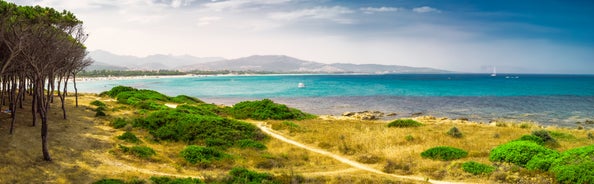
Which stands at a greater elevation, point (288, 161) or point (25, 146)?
point (25, 146)

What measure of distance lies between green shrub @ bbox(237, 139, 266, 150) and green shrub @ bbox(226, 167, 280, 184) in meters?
7.23

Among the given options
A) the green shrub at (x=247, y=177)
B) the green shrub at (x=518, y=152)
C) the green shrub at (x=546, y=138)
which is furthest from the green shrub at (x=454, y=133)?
the green shrub at (x=247, y=177)

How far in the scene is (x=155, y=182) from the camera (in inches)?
568

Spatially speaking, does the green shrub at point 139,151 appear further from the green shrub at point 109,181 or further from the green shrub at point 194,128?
the green shrub at point 194,128

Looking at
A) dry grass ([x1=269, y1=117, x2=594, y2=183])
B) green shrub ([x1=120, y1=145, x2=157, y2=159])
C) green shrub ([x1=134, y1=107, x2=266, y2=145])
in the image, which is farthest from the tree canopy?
dry grass ([x1=269, y1=117, x2=594, y2=183])

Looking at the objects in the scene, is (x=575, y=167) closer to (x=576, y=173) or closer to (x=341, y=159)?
(x=576, y=173)

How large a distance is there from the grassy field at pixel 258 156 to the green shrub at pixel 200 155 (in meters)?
0.44

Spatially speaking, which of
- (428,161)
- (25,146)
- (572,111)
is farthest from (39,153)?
(572,111)

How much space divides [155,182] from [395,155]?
1368 cm

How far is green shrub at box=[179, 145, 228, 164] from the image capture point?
760 inches

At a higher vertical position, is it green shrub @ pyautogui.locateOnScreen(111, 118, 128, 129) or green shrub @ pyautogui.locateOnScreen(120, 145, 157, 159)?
green shrub @ pyautogui.locateOnScreen(111, 118, 128, 129)

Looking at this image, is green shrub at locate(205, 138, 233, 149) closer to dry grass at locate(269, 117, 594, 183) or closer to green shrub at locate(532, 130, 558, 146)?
dry grass at locate(269, 117, 594, 183)

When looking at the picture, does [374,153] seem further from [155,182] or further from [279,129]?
[155,182]

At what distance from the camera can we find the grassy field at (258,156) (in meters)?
15.8
